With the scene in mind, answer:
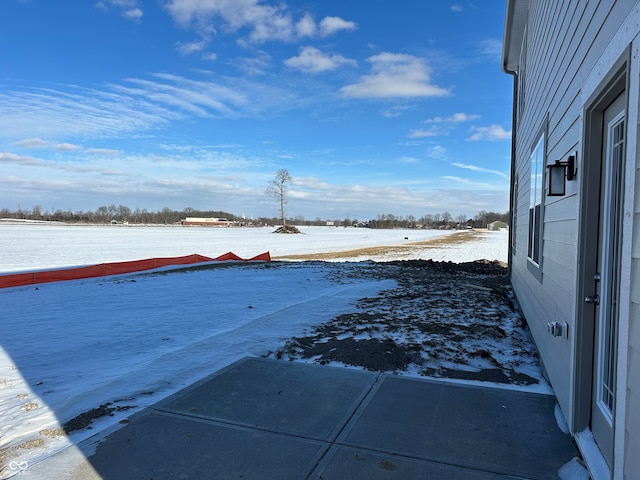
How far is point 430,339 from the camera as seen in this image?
5.36 metres

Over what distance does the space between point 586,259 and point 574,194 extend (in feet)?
2.01

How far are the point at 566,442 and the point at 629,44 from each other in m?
2.51

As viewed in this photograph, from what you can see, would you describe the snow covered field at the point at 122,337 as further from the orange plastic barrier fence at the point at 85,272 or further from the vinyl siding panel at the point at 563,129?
the vinyl siding panel at the point at 563,129

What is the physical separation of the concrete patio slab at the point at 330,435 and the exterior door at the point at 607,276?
416mm

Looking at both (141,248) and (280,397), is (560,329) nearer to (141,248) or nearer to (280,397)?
(280,397)

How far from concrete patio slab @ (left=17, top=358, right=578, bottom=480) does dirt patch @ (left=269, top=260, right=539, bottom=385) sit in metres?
0.55

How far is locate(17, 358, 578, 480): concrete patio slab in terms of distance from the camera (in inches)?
101

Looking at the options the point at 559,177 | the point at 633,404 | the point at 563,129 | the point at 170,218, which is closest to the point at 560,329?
the point at 559,177

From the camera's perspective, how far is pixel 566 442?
2898mm

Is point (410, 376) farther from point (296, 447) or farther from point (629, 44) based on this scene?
point (629, 44)

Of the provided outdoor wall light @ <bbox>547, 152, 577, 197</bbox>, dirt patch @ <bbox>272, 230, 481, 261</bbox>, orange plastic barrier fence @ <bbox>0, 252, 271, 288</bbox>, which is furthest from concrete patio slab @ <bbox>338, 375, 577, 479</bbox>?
dirt patch @ <bbox>272, 230, 481, 261</bbox>

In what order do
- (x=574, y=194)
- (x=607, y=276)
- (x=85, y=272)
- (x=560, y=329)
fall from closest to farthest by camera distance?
1. (x=607, y=276)
2. (x=574, y=194)
3. (x=560, y=329)
4. (x=85, y=272)

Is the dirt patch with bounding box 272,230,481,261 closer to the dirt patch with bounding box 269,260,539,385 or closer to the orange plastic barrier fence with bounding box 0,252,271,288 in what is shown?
the orange plastic barrier fence with bounding box 0,252,271,288

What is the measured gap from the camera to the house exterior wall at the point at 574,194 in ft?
6.04
